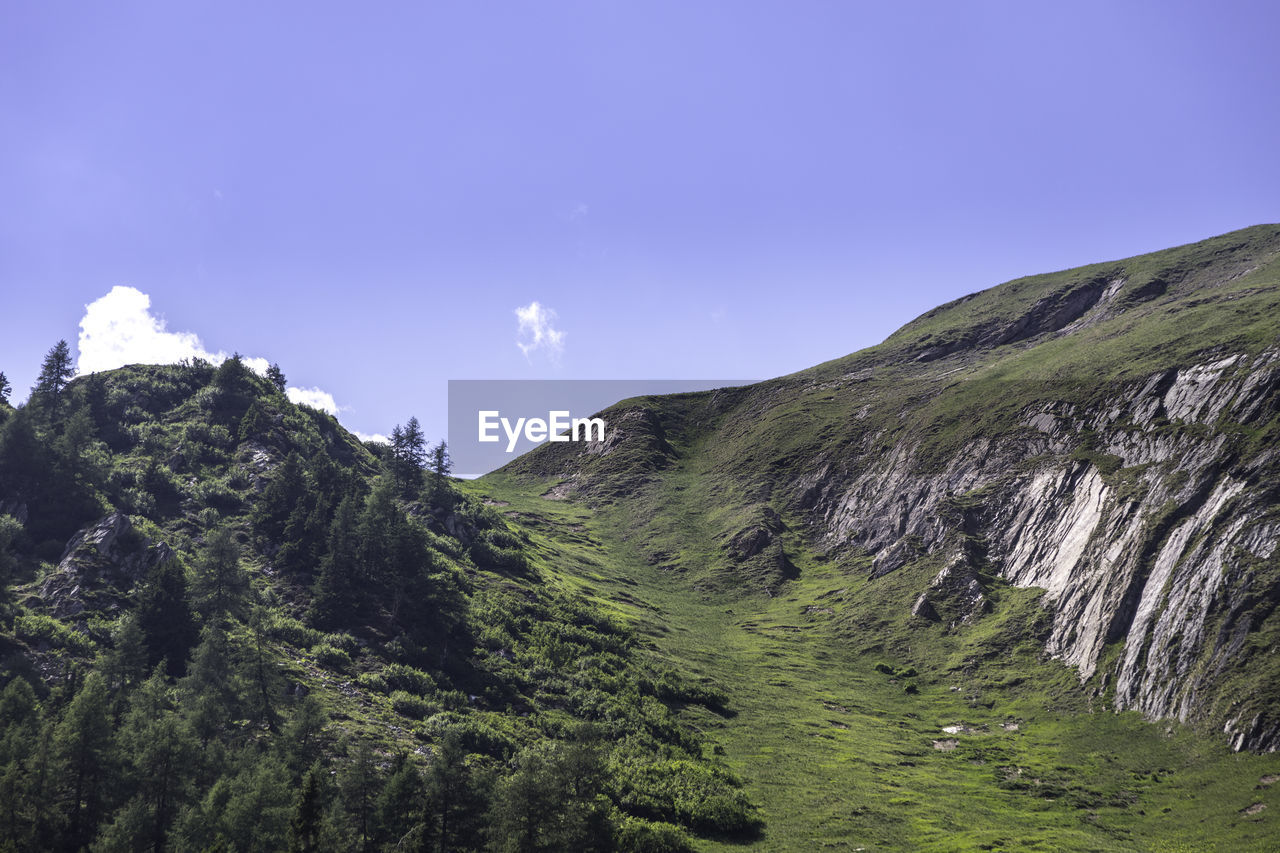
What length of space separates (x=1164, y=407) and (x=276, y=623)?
126711 millimetres

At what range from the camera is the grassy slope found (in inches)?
2419

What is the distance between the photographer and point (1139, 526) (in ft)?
290

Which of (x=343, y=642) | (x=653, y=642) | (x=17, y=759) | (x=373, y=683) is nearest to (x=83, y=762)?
(x=17, y=759)

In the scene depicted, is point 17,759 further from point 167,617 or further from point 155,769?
point 167,617

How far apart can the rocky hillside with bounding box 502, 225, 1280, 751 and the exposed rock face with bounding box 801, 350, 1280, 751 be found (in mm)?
261

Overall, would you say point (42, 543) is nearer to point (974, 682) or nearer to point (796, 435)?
point (974, 682)

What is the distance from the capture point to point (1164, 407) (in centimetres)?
10444

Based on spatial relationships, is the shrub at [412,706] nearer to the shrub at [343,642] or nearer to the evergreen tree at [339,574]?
the shrub at [343,642]

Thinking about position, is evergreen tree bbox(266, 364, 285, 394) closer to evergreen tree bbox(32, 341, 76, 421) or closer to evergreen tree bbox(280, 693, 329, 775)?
evergreen tree bbox(32, 341, 76, 421)

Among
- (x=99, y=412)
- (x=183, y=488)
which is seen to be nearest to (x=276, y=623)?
(x=183, y=488)

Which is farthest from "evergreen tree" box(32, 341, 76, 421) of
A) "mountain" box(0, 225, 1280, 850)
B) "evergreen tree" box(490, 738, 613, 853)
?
"evergreen tree" box(490, 738, 613, 853)

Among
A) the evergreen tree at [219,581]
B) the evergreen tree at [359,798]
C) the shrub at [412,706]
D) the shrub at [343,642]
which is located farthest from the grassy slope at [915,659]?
the evergreen tree at [219,581]

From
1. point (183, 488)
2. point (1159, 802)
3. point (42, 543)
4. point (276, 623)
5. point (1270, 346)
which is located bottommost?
point (1159, 802)

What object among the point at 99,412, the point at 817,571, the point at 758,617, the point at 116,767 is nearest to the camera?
the point at 116,767
